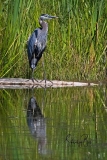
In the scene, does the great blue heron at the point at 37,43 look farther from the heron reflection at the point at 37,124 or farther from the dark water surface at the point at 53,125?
the heron reflection at the point at 37,124

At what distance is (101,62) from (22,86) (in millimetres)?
1474

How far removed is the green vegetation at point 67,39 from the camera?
37.9 feet

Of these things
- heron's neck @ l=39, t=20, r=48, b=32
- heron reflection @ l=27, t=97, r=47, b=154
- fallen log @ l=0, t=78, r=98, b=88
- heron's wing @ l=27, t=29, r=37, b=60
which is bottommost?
fallen log @ l=0, t=78, r=98, b=88

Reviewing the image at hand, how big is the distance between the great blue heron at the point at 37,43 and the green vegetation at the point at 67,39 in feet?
0.56

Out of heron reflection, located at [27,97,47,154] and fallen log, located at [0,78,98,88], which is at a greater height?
heron reflection, located at [27,97,47,154]

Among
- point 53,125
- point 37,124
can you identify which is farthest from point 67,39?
point 53,125

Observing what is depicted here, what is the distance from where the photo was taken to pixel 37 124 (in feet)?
23.3

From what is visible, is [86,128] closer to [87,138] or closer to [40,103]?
[87,138]

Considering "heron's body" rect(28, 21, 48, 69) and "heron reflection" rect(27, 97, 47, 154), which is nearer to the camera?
"heron reflection" rect(27, 97, 47, 154)

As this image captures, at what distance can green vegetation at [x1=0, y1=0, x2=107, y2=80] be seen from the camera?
455 inches

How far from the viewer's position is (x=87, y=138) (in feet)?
19.9

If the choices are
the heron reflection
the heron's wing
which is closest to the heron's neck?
the heron's wing

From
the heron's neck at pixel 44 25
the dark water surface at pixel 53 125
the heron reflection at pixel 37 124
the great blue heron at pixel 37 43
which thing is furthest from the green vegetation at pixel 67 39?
the heron reflection at pixel 37 124

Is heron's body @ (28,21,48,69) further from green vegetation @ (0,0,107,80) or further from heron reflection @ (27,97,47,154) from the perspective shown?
heron reflection @ (27,97,47,154)
